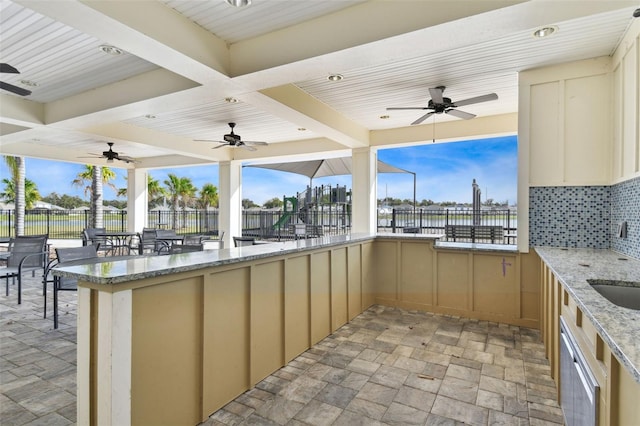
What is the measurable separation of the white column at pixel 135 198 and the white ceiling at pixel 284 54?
4387 millimetres

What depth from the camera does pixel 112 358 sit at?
1515mm

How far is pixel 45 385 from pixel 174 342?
135 cm

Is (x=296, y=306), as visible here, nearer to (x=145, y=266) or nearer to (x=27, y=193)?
(x=145, y=266)

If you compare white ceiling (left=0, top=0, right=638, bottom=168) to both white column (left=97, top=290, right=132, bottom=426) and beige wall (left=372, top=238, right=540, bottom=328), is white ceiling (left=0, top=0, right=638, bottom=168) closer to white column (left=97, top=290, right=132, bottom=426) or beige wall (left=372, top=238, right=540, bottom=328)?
white column (left=97, top=290, right=132, bottom=426)

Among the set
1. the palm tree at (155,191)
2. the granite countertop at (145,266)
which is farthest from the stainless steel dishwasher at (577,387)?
the palm tree at (155,191)

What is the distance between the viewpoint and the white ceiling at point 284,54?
2268 millimetres

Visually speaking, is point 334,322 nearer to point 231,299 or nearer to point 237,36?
point 231,299

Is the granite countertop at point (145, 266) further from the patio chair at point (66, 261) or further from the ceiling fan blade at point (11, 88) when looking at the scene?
the ceiling fan blade at point (11, 88)

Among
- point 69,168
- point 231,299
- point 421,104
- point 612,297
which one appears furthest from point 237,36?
point 69,168

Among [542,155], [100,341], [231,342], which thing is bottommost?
[231,342]

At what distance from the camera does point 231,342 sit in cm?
224

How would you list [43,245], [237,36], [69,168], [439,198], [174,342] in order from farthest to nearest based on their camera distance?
[69,168] < [439,198] < [43,245] < [237,36] < [174,342]

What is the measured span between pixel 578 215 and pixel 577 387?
255 centimetres

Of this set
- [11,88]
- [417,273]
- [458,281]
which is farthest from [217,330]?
[11,88]
